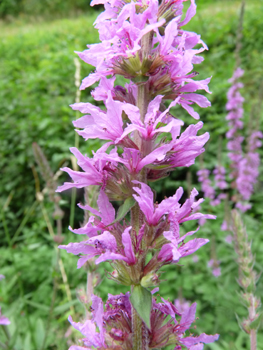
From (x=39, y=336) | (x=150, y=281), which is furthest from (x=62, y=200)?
(x=150, y=281)

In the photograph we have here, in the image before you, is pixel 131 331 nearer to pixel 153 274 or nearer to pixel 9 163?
pixel 153 274

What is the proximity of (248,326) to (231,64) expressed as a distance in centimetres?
713

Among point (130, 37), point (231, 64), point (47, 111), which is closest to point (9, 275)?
point (47, 111)

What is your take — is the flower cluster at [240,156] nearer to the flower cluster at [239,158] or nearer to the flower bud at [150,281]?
the flower cluster at [239,158]

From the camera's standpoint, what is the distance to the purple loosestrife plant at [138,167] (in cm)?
101

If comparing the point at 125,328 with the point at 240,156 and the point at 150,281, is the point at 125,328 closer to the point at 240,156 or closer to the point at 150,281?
the point at 150,281

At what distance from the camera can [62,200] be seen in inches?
105

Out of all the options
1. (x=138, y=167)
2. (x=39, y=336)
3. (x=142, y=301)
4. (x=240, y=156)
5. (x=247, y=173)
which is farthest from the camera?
(x=240, y=156)

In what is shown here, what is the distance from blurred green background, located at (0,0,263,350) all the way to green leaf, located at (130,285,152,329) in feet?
1.99

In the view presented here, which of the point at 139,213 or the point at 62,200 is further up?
the point at 139,213

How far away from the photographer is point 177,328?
1.13 meters

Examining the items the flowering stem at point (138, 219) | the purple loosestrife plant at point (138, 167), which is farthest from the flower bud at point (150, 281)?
the flowering stem at point (138, 219)

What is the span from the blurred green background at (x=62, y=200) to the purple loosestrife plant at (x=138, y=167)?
521mm

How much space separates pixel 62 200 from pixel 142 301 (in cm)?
185
